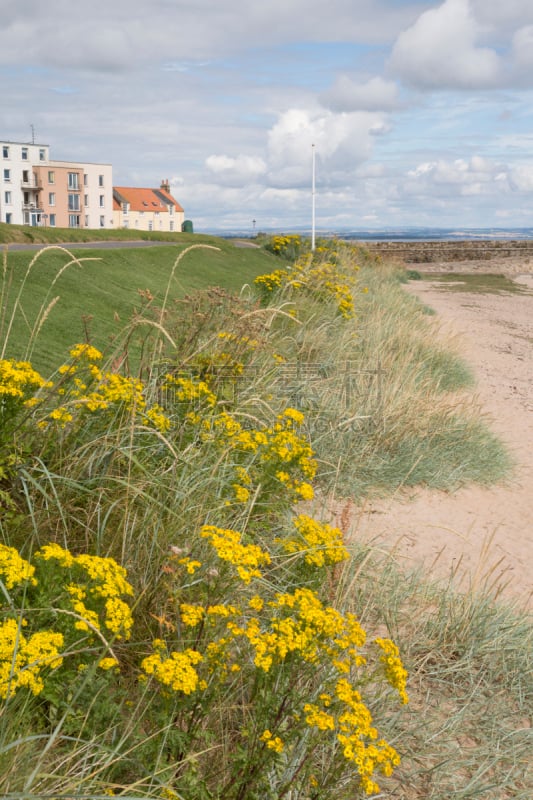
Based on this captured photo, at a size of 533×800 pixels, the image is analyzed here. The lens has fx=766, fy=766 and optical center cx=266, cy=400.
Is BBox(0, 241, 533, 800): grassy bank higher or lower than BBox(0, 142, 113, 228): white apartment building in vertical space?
lower

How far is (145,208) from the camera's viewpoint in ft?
268

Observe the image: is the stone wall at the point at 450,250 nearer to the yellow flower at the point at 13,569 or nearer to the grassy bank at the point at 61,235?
the grassy bank at the point at 61,235

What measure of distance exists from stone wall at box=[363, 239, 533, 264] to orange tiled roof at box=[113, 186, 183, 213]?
4423cm

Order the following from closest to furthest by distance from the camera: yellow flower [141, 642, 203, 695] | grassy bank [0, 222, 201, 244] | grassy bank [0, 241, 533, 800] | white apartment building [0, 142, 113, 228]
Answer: yellow flower [141, 642, 203, 695] → grassy bank [0, 241, 533, 800] → grassy bank [0, 222, 201, 244] → white apartment building [0, 142, 113, 228]

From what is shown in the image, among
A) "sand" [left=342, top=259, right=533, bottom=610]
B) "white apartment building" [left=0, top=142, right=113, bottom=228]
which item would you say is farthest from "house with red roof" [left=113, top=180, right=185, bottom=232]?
"sand" [left=342, top=259, right=533, bottom=610]

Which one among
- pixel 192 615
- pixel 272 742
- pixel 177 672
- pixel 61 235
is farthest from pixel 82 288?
pixel 61 235

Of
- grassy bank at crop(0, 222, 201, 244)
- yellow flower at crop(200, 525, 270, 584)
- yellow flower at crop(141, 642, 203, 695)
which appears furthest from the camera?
grassy bank at crop(0, 222, 201, 244)

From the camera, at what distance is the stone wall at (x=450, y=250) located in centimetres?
4081

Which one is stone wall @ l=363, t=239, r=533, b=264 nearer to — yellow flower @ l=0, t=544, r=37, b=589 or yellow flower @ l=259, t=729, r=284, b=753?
yellow flower @ l=0, t=544, r=37, b=589

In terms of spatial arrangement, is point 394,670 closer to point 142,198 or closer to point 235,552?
point 235,552

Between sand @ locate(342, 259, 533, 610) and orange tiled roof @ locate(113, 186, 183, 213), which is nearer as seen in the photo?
sand @ locate(342, 259, 533, 610)

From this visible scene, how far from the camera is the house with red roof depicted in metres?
80.1

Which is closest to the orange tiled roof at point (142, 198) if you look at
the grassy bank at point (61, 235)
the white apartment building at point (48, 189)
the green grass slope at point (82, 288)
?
the white apartment building at point (48, 189)

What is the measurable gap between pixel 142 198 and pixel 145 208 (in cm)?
125
